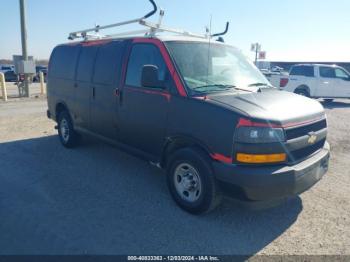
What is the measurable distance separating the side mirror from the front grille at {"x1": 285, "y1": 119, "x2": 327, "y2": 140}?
165 centimetres

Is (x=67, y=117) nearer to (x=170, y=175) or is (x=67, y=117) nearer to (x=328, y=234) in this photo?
(x=170, y=175)

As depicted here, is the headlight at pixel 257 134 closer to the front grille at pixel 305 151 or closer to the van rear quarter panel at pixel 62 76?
the front grille at pixel 305 151

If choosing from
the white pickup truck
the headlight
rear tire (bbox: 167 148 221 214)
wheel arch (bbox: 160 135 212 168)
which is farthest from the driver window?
the white pickup truck

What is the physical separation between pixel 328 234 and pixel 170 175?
1.99m

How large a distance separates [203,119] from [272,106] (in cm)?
81

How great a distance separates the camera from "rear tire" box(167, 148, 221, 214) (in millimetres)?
3432

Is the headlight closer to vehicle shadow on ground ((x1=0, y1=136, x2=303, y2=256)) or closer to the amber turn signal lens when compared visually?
the amber turn signal lens

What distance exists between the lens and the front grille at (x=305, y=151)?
130 inches

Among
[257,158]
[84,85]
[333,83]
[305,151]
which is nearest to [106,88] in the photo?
[84,85]

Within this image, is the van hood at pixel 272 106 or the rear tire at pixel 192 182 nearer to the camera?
the van hood at pixel 272 106

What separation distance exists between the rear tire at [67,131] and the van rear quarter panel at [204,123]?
316 centimetres

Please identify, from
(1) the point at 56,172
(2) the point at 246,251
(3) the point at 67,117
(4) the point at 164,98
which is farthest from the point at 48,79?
(2) the point at 246,251

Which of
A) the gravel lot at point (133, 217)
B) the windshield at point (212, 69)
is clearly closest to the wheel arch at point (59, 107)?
the gravel lot at point (133, 217)

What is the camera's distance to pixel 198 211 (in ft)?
11.9
